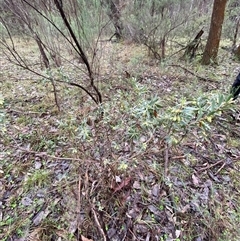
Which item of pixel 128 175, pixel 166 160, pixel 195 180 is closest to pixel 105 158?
pixel 128 175

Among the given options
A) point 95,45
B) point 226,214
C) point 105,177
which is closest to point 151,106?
point 105,177

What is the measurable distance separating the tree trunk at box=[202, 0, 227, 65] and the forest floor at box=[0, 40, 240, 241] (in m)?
2.47

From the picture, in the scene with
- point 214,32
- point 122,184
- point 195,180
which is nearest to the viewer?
point 122,184

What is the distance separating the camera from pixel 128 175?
1.67 meters

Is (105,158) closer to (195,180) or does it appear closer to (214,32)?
(195,180)

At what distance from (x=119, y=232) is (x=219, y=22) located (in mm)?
4476

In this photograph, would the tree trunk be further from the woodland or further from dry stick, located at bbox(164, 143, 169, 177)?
dry stick, located at bbox(164, 143, 169, 177)

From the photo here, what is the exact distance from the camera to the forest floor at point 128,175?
1388mm

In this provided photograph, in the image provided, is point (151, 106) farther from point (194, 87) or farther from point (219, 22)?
point (219, 22)

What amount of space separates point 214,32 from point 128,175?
4.00 metres

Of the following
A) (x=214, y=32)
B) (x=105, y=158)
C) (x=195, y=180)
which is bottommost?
(x=195, y=180)

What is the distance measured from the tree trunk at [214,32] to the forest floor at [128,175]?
8.11 ft

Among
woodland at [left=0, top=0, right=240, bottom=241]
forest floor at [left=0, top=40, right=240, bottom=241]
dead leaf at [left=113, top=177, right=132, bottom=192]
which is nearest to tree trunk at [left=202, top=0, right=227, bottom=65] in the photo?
woodland at [left=0, top=0, right=240, bottom=241]

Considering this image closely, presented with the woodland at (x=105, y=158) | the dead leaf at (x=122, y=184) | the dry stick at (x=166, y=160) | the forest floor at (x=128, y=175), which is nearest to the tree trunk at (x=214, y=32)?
the woodland at (x=105, y=158)
